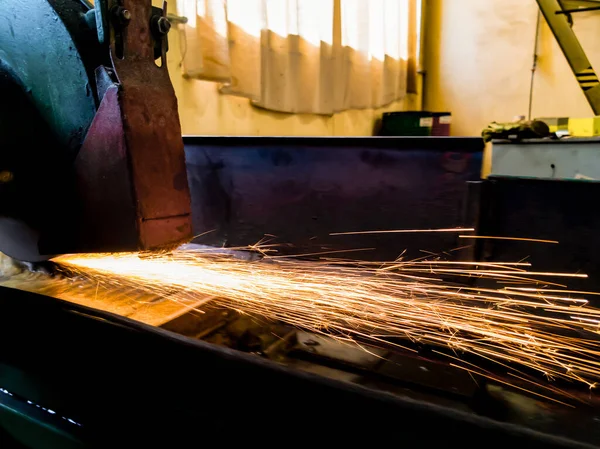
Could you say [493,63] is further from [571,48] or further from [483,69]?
[571,48]

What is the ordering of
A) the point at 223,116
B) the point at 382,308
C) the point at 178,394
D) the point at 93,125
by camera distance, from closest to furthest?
1. the point at 178,394
2. the point at 93,125
3. the point at 382,308
4. the point at 223,116

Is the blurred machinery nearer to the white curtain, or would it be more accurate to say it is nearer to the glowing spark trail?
the glowing spark trail

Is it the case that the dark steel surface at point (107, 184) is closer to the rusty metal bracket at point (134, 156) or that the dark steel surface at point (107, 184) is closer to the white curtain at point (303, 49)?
the rusty metal bracket at point (134, 156)

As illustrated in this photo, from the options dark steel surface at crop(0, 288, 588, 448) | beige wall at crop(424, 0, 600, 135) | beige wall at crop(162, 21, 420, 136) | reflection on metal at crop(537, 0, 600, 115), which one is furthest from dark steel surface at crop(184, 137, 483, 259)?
beige wall at crop(424, 0, 600, 135)

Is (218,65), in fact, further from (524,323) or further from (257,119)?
(524,323)

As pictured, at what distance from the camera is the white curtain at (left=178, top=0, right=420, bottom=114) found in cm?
265

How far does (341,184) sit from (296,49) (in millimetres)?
1819

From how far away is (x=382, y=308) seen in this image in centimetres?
127

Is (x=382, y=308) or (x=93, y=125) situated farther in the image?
(x=382, y=308)

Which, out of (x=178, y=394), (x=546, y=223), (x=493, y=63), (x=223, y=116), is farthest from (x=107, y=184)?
(x=493, y=63)

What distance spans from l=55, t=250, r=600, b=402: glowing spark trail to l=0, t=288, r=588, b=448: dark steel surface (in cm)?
32

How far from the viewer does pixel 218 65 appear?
2.70 m

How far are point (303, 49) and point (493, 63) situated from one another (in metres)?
3.00

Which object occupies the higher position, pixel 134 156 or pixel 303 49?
pixel 303 49
